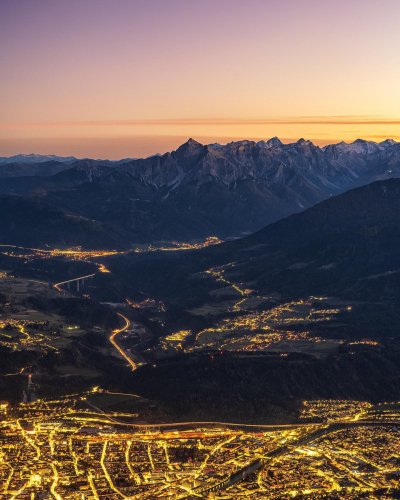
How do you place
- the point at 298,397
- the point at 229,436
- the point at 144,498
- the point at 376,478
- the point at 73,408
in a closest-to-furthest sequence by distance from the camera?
the point at 144,498 < the point at 376,478 < the point at 229,436 < the point at 73,408 < the point at 298,397

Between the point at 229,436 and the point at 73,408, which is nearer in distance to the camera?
the point at 229,436

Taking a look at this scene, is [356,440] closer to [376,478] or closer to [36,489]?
[376,478]

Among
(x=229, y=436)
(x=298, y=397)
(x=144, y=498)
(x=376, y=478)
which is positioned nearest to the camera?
(x=144, y=498)

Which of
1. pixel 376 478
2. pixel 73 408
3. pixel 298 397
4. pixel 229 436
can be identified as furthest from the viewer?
pixel 298 397

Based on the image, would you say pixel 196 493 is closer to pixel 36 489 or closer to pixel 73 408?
pixel 36 489

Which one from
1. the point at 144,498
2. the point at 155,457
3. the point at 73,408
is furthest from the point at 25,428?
the point at 144,498

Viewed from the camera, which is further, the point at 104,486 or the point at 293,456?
the point at 293,456

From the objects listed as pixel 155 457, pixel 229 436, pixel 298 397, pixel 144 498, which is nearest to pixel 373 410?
pixel 298 397

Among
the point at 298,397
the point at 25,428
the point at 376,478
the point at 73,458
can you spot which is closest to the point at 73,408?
the point at 25,428
